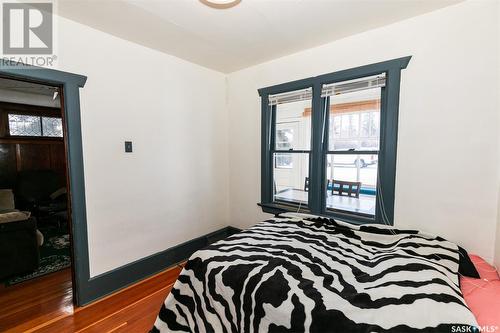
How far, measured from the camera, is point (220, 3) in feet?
5.37

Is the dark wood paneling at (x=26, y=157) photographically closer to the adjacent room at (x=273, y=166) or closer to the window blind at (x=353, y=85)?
the adjacent room at (x=273, y=166)

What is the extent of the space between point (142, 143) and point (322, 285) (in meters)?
2.18

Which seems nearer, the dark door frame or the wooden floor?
the wooden floor

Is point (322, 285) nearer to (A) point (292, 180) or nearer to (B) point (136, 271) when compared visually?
(A) point (292, 180)

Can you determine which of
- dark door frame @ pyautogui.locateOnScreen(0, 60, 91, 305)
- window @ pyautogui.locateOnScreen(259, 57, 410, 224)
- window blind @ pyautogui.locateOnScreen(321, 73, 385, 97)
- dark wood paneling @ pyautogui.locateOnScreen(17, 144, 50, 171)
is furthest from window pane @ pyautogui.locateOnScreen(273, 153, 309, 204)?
dark wood paneling @ pyautogui.locateOnScreen(17, 144, 50, 171)

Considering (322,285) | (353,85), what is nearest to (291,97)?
(353,85)

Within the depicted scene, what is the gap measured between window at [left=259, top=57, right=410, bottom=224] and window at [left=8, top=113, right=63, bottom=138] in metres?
4.66

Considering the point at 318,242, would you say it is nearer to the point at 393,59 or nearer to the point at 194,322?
the point at 194,322

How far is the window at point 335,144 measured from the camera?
2.14 m

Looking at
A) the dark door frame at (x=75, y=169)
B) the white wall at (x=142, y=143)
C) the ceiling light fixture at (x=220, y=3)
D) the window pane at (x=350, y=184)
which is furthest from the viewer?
the window pane at (x=350, y=184)

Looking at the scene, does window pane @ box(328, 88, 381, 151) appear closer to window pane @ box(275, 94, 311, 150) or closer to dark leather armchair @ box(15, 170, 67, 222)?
window pane @ box(275, 94, 311, 150)

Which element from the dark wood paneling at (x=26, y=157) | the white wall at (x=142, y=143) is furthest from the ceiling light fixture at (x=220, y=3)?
the dark wood paneling at (x=26, y=157)

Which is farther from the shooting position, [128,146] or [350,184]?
[350,184]

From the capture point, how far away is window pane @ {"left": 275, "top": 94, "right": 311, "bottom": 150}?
2.94m
